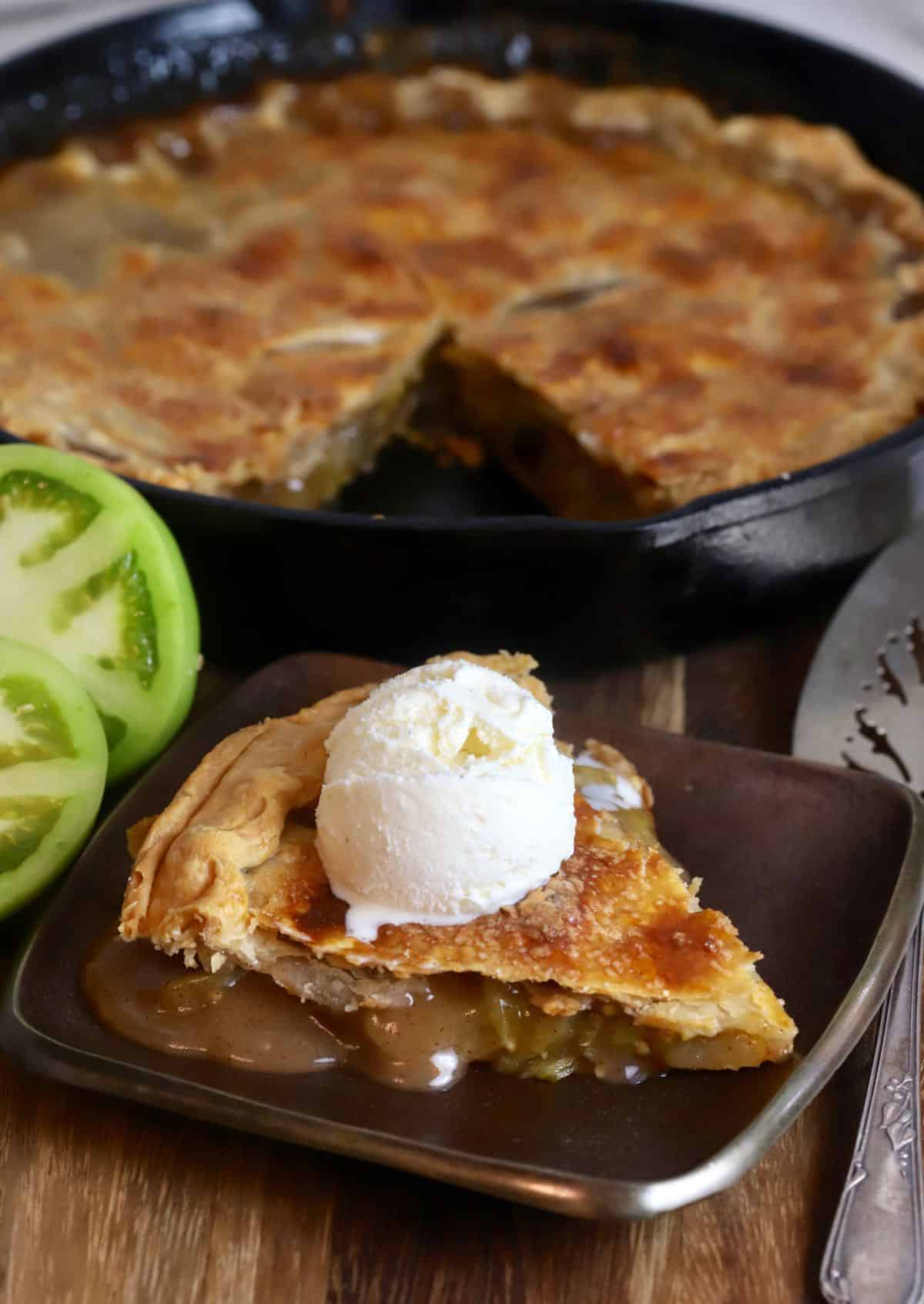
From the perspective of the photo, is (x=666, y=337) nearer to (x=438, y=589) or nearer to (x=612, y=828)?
(x=438, y=589)

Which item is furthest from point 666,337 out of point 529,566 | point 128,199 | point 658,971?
point 658,971

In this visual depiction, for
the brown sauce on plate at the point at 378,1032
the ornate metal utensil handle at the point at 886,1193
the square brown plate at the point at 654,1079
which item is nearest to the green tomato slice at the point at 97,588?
the square brown plate at the point at 654,1079

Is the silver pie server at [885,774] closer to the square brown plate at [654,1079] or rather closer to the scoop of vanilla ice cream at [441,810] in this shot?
the square brown plate at [654,1079]

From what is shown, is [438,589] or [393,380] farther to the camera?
[393,380]

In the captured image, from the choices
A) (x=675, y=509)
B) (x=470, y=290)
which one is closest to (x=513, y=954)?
(x=675, y=509)

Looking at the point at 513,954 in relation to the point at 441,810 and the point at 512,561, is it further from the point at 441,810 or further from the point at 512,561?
the point at 512,561

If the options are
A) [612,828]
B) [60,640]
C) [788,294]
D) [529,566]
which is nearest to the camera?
[612,828]

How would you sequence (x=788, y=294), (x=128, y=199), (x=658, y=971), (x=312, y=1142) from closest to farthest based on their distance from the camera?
(x=312, y=1142) < (x=658, y=971) < (x=788, y=294) < (x=128, y=199)
